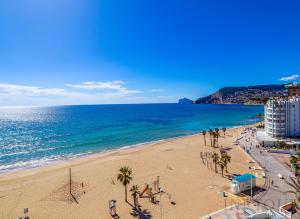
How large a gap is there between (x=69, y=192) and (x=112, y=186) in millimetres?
6506

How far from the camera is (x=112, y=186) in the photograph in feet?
114

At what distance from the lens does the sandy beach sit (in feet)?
88.1

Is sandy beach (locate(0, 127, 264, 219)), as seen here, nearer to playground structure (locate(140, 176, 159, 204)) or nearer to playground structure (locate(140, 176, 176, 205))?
playground structure (locate(140, 176, 176, 205))

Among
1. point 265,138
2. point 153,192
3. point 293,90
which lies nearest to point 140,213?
point 153,192

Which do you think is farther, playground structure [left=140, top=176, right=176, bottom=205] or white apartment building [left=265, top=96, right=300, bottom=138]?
white apartment building [left=265, top=96, right=300, bottom=138]

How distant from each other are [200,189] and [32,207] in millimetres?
23297

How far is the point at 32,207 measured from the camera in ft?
93.5

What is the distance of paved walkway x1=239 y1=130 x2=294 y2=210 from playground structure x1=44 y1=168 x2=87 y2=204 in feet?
80.1

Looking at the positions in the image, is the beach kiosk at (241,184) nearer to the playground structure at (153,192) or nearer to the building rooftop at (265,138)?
the playground structure at (153,192)

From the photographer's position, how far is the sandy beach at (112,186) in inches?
1057

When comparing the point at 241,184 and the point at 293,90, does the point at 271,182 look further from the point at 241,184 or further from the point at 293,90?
the point at 293,90

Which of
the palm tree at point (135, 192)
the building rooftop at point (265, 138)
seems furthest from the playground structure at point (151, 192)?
the building rooftop at point (265, 138)

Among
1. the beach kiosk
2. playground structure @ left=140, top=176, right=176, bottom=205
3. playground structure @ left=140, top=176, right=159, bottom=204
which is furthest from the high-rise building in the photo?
playground structure @ left=140, top=176, right=176, bottom=205

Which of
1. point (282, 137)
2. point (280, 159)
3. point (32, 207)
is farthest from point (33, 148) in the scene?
point (282, 137)
